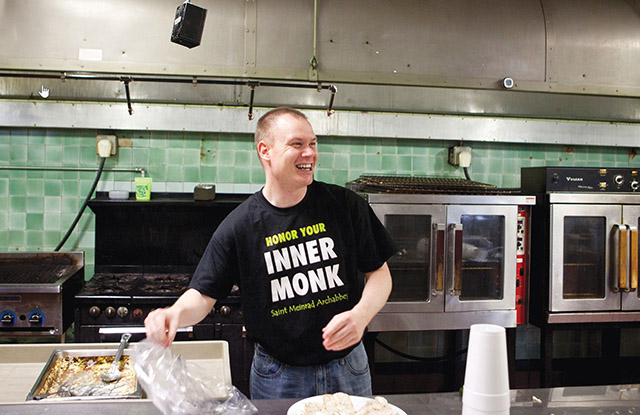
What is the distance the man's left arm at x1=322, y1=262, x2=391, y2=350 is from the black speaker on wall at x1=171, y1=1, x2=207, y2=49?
1.61 metres

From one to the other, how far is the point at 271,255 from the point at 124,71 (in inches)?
77.2

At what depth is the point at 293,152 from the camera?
205cm

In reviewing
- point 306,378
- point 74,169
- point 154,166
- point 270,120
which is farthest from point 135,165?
point 306,378

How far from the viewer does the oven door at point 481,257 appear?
3.73 m

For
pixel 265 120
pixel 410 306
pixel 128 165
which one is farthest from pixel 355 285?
pixel 128 165

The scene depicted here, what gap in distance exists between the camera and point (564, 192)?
12.6 feet

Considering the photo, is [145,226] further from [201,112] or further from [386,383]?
[386,383]

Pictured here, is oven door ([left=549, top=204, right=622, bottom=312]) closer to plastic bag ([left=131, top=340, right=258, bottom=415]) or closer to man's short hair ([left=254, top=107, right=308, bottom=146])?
man's short hair ([left=254, top=107, right=308, bottom=146])

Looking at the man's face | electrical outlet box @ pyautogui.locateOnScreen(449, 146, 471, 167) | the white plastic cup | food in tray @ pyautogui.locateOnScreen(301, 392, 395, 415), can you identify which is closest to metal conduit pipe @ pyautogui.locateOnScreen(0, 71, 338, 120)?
electrical outlet box @ pyautogui.locateOnScreen(449, 146, 471, 167)

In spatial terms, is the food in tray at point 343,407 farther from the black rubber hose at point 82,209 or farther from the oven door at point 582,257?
the black rubber hose at point 82,209

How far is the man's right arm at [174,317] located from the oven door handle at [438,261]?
2010 mm

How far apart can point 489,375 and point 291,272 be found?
1.00 metres

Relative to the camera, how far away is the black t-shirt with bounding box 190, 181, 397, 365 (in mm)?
2096

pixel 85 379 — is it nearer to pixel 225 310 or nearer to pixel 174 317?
pixel 174 317
